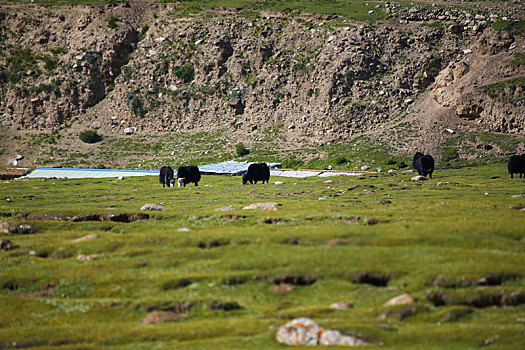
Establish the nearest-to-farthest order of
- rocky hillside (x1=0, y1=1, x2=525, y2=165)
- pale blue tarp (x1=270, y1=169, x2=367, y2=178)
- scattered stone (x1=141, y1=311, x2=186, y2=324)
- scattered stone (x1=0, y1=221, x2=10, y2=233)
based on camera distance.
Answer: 1. scattered stone (x1=141, y1=311, x2=186, y2=324)
2. scattered stone (x1=0, y1=221, x2=10, y2=233)
3. pale blue tarp (x1=270, y1=169, x2=367, y2=178)
4. rocky hillside (x1=0, y1=1, x2=525, y2=165)

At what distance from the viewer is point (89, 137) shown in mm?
126375

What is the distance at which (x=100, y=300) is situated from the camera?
2108cm

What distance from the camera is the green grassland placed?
17.1m

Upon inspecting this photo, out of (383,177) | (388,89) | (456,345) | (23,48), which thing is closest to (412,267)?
(456,345)

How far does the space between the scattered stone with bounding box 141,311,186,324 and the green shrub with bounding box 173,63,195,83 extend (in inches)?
4589

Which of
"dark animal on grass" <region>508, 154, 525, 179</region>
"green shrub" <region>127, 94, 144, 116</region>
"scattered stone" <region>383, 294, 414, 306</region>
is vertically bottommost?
"scattered stone" <region>383, 294, 414, 306</region>

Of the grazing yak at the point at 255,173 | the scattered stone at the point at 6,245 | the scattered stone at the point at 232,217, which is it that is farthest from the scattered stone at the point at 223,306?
the grazing yak at the point at 255,173

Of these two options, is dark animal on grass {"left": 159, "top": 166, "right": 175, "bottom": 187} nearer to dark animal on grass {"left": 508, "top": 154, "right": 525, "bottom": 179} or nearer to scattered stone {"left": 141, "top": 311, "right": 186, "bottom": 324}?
dark animal on grass {"left": 508, "top": 154, "right": 525, "bottom": 179}

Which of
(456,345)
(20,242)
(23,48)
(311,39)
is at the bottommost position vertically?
(456,345)

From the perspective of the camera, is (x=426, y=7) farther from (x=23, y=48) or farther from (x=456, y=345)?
(x=456, y=345)

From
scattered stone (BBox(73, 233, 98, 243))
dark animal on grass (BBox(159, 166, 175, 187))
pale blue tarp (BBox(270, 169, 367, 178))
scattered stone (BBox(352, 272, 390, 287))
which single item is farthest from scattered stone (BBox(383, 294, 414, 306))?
pale blue tarp (BBox(270, 169, 367, 178))

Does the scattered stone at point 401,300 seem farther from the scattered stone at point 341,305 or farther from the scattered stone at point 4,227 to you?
the scattered stone at point 4,227

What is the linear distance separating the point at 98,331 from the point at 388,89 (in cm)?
9874

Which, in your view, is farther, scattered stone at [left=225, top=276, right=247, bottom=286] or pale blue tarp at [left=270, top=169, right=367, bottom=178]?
pale blue tarp at [left=270, top=169, right=367, bottom=178]
